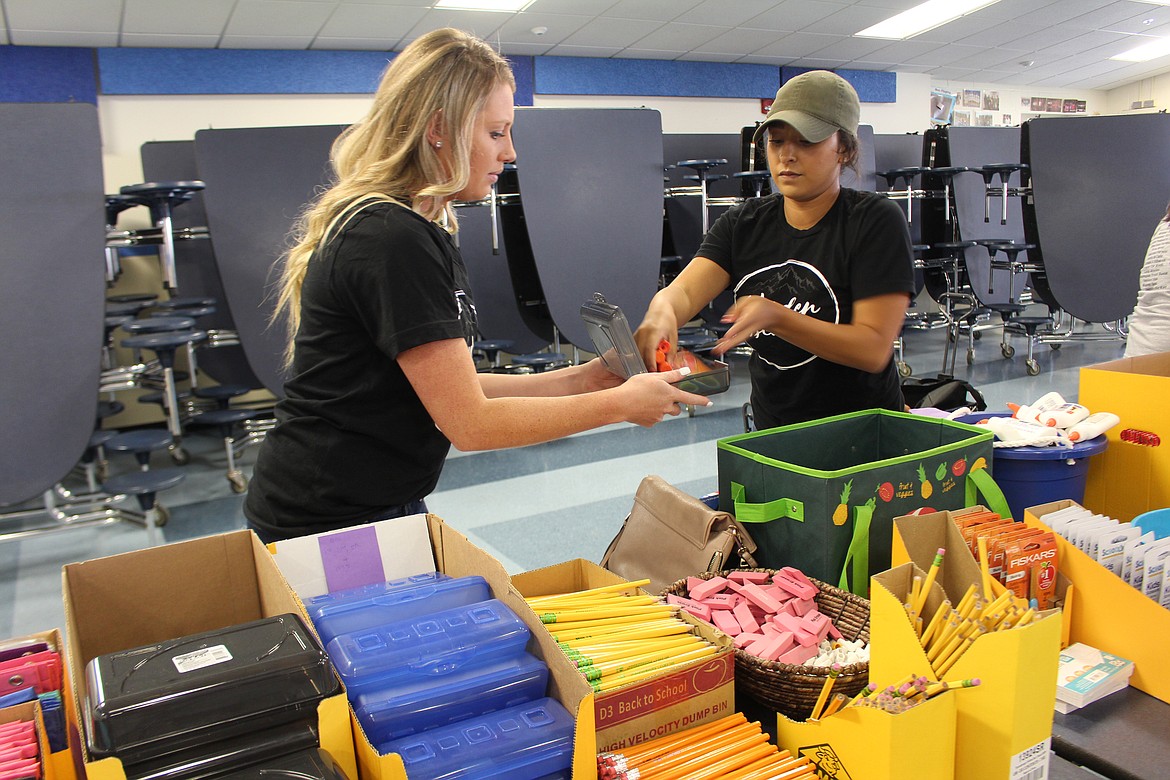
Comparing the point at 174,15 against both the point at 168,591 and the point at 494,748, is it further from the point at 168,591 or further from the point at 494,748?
the point at 494,748

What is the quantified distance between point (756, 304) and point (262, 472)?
1023 mm

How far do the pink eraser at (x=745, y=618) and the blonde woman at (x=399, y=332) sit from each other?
363 millimetres

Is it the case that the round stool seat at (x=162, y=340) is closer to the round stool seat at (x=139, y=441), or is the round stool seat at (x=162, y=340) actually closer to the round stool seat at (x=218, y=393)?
the round stool seat at (x=139, y=441)

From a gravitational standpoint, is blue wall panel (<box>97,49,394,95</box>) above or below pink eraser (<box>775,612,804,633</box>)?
above

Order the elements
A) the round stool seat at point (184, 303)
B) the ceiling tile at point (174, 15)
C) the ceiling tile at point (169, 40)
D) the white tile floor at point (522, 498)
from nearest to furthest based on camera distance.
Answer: the white tile floor at point (522, 498) → the round stool seat at point (184, 303) → the ceiling tile at point (174, 15) → the ceiling tile at point (169, 40)

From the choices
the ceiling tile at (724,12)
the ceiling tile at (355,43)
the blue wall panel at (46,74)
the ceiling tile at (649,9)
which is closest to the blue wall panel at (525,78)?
the ceiling tile at (355,43)

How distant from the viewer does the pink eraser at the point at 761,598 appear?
1.29m

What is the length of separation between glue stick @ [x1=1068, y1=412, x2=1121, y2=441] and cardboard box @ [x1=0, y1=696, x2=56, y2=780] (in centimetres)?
175

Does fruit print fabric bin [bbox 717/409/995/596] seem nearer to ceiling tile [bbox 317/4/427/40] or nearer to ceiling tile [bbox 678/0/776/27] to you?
ceiling tile [bbox 317/4/427/40]

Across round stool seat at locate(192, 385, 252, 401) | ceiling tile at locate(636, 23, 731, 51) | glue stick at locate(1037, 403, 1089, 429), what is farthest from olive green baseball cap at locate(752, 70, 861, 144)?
ceiling tile at locate(636, 23, 731, 51)

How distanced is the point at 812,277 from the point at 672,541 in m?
0.75

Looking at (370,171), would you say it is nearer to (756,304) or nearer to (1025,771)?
(756,304)

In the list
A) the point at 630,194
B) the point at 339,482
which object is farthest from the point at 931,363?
the point at 339,482

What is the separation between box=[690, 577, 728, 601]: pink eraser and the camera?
4.35 feet
